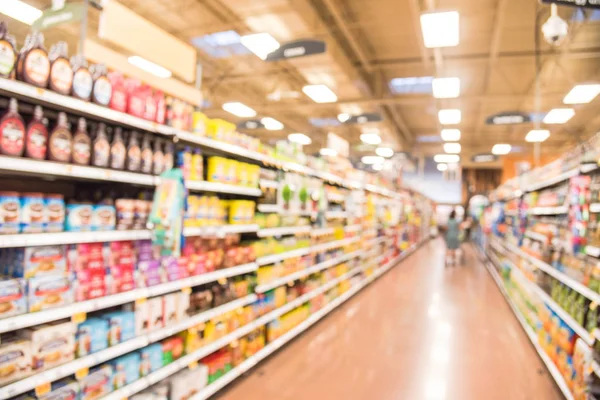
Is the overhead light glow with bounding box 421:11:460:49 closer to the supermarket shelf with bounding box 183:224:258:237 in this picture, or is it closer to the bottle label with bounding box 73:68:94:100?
the supermarket shelf with bounding box 183:224:258:237

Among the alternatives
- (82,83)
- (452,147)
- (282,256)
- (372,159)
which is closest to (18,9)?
(82,83)

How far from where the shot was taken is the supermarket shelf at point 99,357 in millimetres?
2094

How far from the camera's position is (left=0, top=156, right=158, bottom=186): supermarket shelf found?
203 cm

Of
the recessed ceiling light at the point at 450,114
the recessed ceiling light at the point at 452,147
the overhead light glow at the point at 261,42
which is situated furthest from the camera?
the recessed ceiling light at the point at 452,147

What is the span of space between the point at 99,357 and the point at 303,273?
3334 millimetres

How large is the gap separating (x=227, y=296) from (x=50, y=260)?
70.4 inches

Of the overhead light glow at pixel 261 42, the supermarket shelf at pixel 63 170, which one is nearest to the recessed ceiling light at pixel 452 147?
the overhead light glow at pixel 261 42

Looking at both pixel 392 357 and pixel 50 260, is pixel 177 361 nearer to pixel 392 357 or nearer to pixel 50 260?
pixel 50 260

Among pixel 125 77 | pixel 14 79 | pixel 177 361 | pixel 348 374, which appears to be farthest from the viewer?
pixel 348 374

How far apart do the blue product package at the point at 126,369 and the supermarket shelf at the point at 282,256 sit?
1770 mm

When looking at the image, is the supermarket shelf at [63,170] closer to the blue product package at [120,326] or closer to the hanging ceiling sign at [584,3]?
the blue product package at [120,326]

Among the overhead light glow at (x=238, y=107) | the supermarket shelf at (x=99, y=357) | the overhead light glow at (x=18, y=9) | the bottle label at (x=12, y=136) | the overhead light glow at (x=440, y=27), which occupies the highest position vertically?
the overhead light glow at (x=238, y=107)

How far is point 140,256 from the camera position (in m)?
2.88

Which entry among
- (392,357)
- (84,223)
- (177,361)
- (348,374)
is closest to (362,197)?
(392,357)
